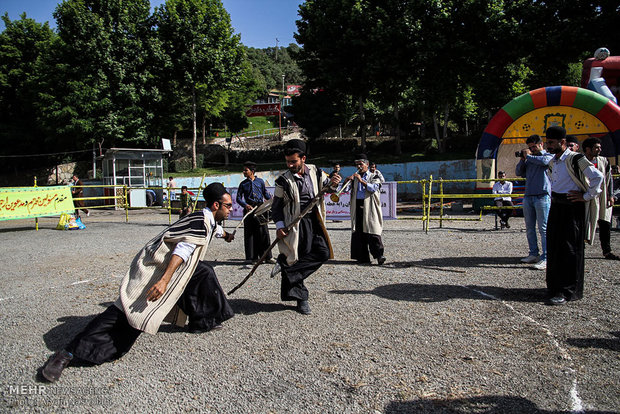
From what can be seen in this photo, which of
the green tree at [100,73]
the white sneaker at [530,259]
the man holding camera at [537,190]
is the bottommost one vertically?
the white sneaker at [530,259]

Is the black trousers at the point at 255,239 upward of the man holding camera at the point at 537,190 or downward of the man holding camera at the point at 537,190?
downward

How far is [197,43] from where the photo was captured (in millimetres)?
31766

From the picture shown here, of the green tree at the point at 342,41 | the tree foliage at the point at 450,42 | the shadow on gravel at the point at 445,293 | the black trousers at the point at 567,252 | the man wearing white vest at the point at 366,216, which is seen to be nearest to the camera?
the black trousers at the point at 567,252

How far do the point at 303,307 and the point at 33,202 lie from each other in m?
11.5

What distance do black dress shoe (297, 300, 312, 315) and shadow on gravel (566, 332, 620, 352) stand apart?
2.40 metres

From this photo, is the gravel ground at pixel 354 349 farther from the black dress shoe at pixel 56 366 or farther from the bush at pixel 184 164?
the bush at pixel 184 164

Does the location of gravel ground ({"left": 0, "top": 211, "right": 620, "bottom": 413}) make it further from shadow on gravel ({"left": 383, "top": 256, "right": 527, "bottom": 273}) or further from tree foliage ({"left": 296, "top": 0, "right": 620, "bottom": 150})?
tree foliage ({"left": 296, "top": 0, "right": 620, "bottom": 150})

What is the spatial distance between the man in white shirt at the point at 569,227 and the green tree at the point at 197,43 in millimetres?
30239

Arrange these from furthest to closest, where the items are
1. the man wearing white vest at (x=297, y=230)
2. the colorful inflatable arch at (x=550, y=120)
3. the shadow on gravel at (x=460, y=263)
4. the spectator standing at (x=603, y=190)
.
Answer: the colorful inflatable arch at (x=550, y=120) < the shadow on gravel at (x=460, y=263) < the spectator standing at (x=603, y=190) < the man wearing white vest at (x=297, y=230)

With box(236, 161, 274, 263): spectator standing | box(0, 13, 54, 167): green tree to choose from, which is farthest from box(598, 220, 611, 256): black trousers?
box(0, 13, 54, 167): green tree

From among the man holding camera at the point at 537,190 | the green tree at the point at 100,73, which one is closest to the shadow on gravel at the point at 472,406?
the man holding camera at the point at 537,190

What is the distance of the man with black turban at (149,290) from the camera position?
3.41 m

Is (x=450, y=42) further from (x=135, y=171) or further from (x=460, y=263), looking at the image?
(x=460, y=263)

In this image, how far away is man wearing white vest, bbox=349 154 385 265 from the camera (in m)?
7.23
